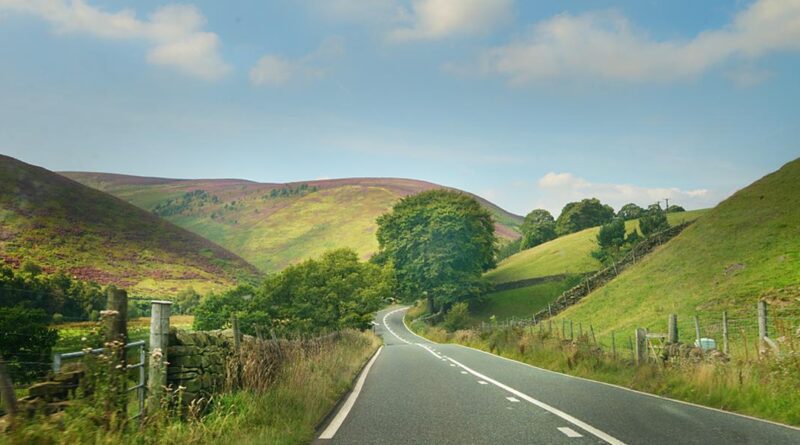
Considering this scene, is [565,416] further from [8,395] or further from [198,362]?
[8,395]

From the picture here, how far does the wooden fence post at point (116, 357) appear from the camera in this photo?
5534 mm

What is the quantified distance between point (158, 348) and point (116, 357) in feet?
5.27

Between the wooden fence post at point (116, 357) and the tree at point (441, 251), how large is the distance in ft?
219

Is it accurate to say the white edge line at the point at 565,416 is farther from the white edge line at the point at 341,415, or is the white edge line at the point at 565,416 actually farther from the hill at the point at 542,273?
the hill at the point at 542,273

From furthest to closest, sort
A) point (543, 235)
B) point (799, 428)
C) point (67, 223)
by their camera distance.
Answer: point (543, 235)
point (67, 223)
point (799, 428)

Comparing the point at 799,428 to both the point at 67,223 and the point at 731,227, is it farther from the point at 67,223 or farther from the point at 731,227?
the point at 67,223

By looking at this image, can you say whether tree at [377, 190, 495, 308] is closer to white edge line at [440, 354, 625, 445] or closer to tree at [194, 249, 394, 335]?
tree at [194, 249, 394, 335]

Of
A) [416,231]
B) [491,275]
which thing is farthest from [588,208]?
[416,231]

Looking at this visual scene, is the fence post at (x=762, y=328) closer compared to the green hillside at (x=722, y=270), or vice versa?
the fence post at (x=762, y=328)

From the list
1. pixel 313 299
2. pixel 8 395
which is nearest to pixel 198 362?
pixel 8 395

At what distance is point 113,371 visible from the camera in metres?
5.69

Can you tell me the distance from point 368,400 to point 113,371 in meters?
6.42

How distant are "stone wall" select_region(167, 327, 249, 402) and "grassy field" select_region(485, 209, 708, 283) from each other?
73.8 metres

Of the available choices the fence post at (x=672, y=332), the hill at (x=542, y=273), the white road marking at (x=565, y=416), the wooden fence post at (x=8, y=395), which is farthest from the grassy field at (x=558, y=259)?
the wooden fence post at (x=8, y=395)
